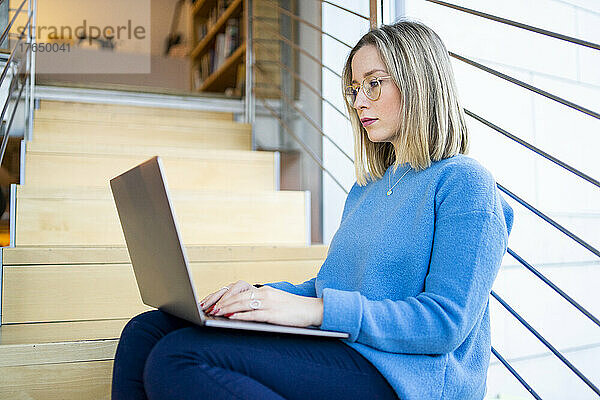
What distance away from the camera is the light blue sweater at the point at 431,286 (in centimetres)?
73

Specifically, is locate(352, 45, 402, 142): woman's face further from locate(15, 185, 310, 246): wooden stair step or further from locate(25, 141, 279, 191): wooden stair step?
locate(25, 141, 279, 191): wooden stair step

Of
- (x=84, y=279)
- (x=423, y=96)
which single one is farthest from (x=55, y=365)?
(x=423, y=96)

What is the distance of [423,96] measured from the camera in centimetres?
89

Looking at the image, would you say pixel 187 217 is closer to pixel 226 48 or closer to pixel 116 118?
pixel 116 118

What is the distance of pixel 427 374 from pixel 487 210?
0.77ft

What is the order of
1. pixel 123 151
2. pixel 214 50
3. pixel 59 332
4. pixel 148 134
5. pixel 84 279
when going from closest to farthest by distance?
pixel 59 332 < pixel 84 279 < pixel 123 151 < pixel 148 134 < pixel 214 50

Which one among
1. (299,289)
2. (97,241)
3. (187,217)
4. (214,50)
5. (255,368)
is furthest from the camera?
(214,50)

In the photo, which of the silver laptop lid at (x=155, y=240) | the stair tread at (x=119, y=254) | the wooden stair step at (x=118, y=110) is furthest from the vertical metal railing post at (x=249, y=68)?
the silver laptop lid at (x=155, y=240)

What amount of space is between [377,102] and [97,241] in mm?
940

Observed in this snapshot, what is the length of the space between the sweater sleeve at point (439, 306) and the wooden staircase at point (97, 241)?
1.94ft

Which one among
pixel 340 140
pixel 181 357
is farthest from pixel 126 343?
pixel 340 140

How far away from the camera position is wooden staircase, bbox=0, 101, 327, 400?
108 centimetres

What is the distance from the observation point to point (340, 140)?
1923 mm

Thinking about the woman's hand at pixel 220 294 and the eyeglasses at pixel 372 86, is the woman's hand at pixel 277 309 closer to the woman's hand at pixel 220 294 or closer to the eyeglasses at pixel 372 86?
the woman's hand at pixel 220 294
